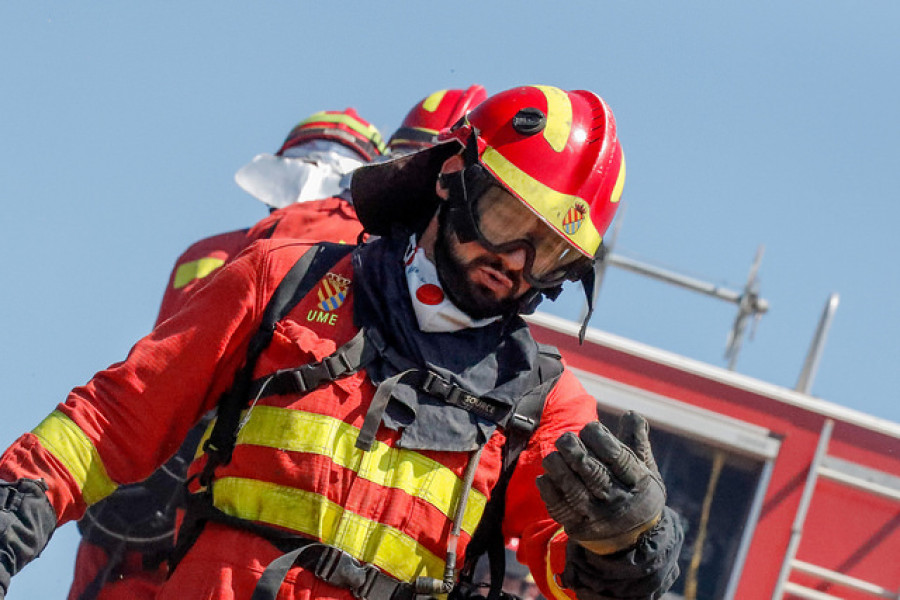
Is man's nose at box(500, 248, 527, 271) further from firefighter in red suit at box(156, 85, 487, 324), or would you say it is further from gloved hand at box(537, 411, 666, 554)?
firefighter in red suit at box(156, 85, 487, 324)

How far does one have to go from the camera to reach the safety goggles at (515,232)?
304 cm

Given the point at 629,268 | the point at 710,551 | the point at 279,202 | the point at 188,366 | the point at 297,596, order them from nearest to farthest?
the point at 297,596 → the point at 188,366 → the point at 279,202 → the point at 710,551 → the point at 629,268

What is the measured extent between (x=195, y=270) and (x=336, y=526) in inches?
111

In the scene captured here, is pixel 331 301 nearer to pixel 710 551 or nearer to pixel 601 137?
pixel 601 137

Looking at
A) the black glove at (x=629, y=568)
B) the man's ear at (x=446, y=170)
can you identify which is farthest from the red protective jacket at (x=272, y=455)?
the man's ear at (x=446, y=170)

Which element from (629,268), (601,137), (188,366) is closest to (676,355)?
(629,268)

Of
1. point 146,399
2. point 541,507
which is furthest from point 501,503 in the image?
point 146,399

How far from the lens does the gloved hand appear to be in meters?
2.48

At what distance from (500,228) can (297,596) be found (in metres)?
0.96

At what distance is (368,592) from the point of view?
275 centimetres

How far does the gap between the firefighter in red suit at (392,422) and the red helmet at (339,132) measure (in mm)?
3516

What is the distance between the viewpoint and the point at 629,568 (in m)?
2.64

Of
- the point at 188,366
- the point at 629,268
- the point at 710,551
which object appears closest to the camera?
the point at 188,366

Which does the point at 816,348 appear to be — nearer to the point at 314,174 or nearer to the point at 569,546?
the point at 314,174
